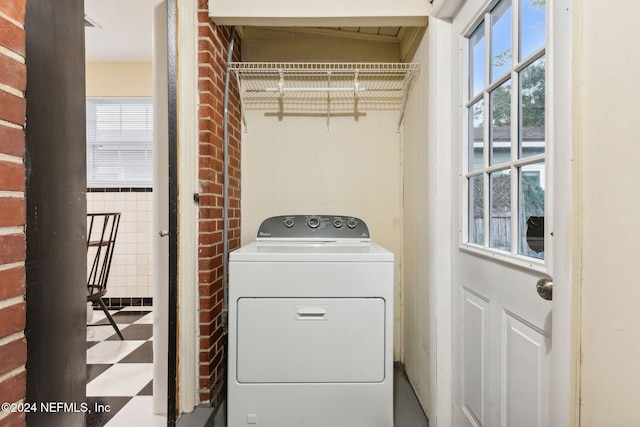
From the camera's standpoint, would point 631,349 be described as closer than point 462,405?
Yes

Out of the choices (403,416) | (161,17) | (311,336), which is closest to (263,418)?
(311,336)

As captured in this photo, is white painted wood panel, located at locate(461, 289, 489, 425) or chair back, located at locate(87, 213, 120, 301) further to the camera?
chair back, located at locate(87, 213, 120, 301)

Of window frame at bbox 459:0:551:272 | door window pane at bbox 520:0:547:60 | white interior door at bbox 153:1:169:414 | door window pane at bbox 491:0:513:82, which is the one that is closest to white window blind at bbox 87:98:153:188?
white interior door at bbox 153:1:169:414

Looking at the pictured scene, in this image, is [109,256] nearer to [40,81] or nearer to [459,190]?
[40,81]

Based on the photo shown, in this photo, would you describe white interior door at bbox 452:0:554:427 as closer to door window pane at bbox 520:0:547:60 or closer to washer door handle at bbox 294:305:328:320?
door window pane at bbox 520:0:547:60

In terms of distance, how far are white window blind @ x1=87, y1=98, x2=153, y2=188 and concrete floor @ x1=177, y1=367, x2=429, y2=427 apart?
2582 mm

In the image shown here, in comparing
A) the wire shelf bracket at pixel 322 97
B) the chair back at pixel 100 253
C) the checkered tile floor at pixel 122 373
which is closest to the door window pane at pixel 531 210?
the wire shelf bracket at pixel 322 97

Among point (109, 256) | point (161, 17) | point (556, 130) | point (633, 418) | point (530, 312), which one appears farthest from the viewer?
point (109, 256)

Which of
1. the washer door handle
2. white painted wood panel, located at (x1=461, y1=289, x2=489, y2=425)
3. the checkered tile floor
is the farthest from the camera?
the checkered tile floor

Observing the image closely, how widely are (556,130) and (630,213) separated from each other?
268 mm

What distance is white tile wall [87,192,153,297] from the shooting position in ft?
10.6

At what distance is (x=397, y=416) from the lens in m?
1.61

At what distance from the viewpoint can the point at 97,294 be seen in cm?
231

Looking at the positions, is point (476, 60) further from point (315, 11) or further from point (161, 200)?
point (161, 200)
